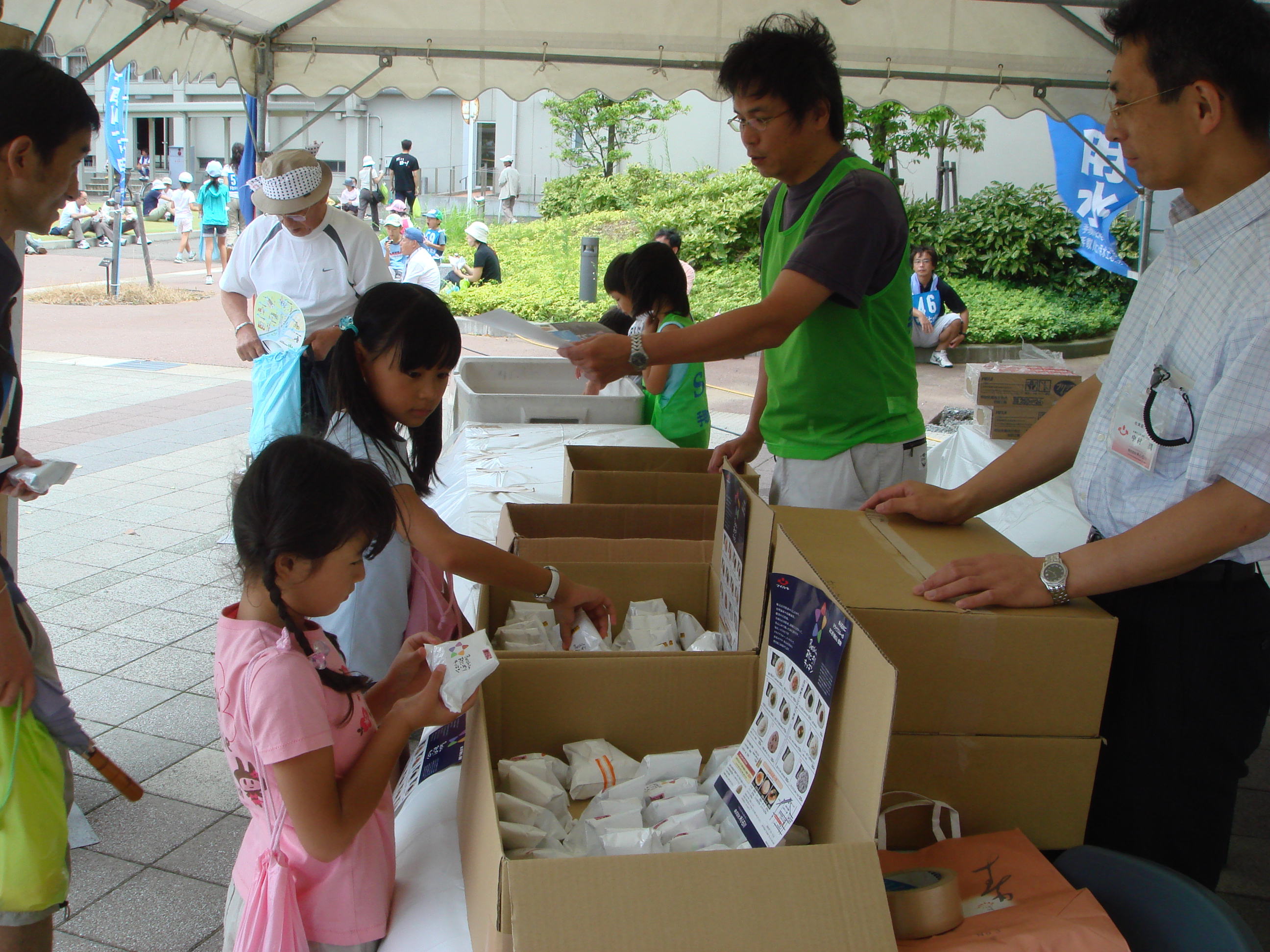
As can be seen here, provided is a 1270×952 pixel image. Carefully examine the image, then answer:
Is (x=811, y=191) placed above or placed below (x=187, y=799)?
above

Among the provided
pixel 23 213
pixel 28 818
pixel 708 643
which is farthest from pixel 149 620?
Result: pixel 708 643

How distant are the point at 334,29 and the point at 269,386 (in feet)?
5.94

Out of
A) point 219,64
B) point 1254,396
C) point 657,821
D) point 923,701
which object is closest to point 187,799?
point 657,821

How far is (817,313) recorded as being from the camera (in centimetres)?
188

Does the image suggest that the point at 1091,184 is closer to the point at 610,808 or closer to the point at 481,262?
the point at 610,808

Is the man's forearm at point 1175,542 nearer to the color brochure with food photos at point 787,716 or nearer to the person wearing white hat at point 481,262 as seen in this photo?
the color brochure with food photos at point 787,716

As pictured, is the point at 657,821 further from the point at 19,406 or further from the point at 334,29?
the point at 334,29

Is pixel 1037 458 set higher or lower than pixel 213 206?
lower

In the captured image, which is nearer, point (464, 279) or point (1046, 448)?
point (1046, 448)

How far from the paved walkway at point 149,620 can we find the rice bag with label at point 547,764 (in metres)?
0.70

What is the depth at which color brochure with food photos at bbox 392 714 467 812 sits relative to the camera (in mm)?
1421

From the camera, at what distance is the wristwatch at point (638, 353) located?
1789 mm

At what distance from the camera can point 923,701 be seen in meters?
1.18

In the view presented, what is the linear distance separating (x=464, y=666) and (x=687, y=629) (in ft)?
2.37
